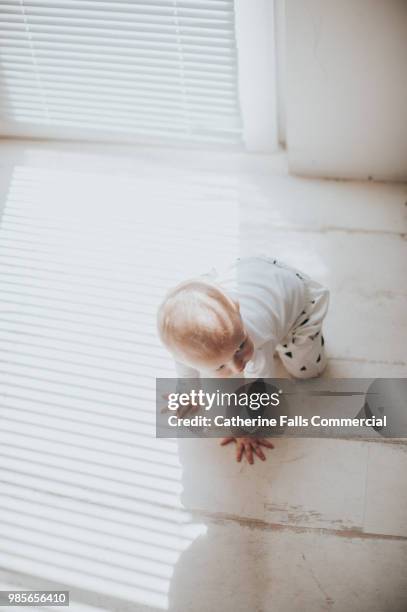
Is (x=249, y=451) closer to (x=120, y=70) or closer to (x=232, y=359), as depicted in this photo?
(x=232, y=359)

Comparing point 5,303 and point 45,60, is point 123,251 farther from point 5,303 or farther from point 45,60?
point 45,60

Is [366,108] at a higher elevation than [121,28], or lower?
lower

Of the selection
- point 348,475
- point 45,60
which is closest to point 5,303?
point 45,60

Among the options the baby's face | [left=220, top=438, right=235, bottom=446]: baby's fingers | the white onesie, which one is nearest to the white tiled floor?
[left=220, top=438, right=235, bottom=446]: baby's fingers

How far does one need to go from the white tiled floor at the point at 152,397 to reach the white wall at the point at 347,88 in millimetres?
95

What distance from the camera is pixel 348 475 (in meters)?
1.46

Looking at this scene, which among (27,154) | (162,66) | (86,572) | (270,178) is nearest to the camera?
(86,572)

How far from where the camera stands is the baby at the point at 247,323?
119cm

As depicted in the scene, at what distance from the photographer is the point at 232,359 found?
49.0 inches

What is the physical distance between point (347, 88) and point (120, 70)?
2.06ft

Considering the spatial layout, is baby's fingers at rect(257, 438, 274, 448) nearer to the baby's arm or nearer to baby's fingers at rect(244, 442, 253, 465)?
baby's fingers at rect(244, 442, 253, 465)

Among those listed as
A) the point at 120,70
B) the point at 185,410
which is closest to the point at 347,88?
the point at 120,70

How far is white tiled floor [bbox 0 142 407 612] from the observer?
138 cm

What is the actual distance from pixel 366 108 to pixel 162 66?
557 millimetres
